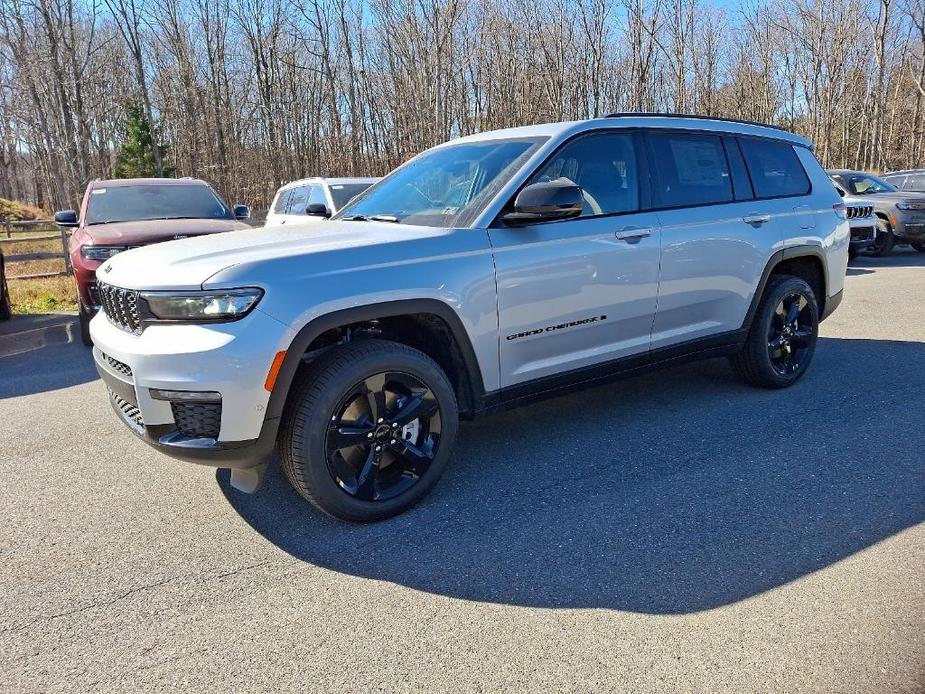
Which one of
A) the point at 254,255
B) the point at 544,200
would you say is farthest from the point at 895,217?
the point at 254,255

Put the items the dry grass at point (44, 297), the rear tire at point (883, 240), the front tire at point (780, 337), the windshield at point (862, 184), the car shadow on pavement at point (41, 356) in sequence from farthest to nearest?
the windshield at point (862, 184)
the rear tire at point (883, 240)
the dry grass at point (44, 297)
the car shadow on pavement at point (41, 356)
the front tire at point (780, 337)

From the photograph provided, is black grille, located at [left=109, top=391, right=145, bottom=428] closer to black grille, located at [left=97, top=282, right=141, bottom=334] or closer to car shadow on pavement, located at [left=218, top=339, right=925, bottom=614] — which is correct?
black grille, located at [left=97, top=282, right=141, bottom=334]

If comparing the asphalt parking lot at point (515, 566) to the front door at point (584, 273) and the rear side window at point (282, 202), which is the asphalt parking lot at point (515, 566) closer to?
the front door at point (584, 273)

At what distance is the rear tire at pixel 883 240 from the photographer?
13.4m

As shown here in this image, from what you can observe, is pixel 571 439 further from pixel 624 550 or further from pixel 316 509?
pixel 316 509

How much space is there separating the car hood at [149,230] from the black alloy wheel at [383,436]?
438cm

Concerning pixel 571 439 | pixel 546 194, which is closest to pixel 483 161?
pixel 546 194

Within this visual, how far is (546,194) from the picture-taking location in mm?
3375

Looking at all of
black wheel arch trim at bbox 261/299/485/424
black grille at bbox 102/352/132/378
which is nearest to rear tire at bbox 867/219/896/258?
black wheel arch trim at bbox 261/299/485/424

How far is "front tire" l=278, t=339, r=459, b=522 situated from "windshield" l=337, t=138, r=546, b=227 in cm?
87

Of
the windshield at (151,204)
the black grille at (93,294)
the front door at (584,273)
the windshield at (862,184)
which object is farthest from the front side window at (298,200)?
the windshield at (862,184)

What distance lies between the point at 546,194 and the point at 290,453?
1721mm

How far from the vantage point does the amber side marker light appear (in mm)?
2854

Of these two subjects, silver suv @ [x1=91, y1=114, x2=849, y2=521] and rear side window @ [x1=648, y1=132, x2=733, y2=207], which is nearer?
silver suv @ [x1=91, y1=114, x2=849, y2=521]
